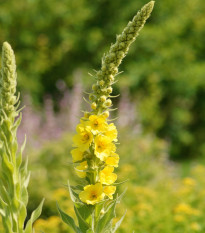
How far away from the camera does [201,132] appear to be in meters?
13.4

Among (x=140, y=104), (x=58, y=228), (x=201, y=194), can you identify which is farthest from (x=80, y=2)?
(x=58, y=228)

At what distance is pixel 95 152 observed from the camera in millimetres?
2135

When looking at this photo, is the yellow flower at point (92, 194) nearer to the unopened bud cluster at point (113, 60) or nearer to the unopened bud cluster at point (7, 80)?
the unopened bud cluster at point (113, 60)

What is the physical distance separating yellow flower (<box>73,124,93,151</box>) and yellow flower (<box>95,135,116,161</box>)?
0.04 m

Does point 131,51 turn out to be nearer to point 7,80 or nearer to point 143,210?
point 143,210

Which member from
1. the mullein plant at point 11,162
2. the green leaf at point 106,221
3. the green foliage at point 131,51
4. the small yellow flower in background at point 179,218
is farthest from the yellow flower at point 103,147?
the green foliage at point 131,51

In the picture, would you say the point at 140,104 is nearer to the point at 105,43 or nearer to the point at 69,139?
the point at 105,43

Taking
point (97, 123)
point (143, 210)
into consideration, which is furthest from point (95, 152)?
point (143, 210)

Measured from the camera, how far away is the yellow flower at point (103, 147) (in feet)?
7.00

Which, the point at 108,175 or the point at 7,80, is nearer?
the point at 7,80

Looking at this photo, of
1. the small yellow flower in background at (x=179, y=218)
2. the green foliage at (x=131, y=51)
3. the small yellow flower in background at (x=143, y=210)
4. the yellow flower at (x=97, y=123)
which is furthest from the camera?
the green foliage at (x=131, y=51)

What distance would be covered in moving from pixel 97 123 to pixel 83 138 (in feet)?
0.33

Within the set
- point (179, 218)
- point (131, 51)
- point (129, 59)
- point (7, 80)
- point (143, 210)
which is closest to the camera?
point (7, 80)

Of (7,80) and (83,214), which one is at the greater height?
(7,80)
